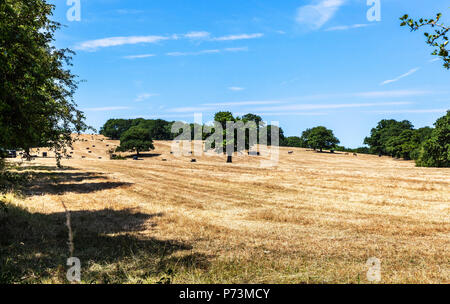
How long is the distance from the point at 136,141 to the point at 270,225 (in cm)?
8123

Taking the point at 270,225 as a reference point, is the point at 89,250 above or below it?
above

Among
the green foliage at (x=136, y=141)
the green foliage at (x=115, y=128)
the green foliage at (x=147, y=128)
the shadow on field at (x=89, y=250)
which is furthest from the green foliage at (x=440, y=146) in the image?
the green foliage at (x=115, y=128)

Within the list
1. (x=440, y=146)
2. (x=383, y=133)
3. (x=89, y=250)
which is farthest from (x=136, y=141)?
(x=383, y=133)

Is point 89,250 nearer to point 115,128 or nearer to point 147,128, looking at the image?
point 115,128

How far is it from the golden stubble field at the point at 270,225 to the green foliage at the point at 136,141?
194ft

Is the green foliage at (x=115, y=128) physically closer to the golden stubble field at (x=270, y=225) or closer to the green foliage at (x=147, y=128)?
the green foliage at (x=147, y=128)

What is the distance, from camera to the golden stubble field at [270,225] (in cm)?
831

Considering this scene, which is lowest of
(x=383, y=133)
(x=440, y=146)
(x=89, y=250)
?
(x=89, y=250)

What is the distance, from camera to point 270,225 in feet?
50.5

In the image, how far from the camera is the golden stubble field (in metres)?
8.31

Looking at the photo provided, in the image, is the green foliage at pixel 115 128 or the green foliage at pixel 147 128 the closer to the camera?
the green foliage at pixel 115 128

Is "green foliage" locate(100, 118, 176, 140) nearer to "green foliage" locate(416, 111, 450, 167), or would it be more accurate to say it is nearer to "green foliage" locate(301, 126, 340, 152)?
"green foliage" locate(301, 126, 340, 152)
